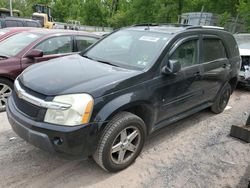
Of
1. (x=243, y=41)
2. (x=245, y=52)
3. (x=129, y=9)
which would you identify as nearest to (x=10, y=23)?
(x=243, y=41)

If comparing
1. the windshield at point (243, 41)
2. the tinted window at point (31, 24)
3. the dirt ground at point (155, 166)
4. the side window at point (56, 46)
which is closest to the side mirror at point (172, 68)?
the dirt ground at point (155, 166)

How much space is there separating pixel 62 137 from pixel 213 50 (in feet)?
10.1

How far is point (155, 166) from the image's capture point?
10.8 ft

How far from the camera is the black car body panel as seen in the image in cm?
265

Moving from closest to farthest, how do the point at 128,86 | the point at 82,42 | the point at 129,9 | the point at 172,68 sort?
the point at 128,86 < the point at 172,68 < the point at 82,42 < the point at 129,9

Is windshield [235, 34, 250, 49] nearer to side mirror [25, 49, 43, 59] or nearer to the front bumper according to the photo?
side mirror [25, 49, 43, 59]

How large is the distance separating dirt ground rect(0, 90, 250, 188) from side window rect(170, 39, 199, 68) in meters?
1.20

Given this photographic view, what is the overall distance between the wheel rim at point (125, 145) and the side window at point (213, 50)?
1.85 m

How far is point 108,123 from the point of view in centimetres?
276

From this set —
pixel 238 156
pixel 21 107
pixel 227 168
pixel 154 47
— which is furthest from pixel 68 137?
pixel 238 156

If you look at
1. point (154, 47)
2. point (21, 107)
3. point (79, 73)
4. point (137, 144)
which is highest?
point (154, 47)

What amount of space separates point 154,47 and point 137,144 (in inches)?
51.9

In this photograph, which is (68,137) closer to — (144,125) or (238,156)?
→ (144,125)

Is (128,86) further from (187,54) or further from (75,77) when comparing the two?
(187,54)
